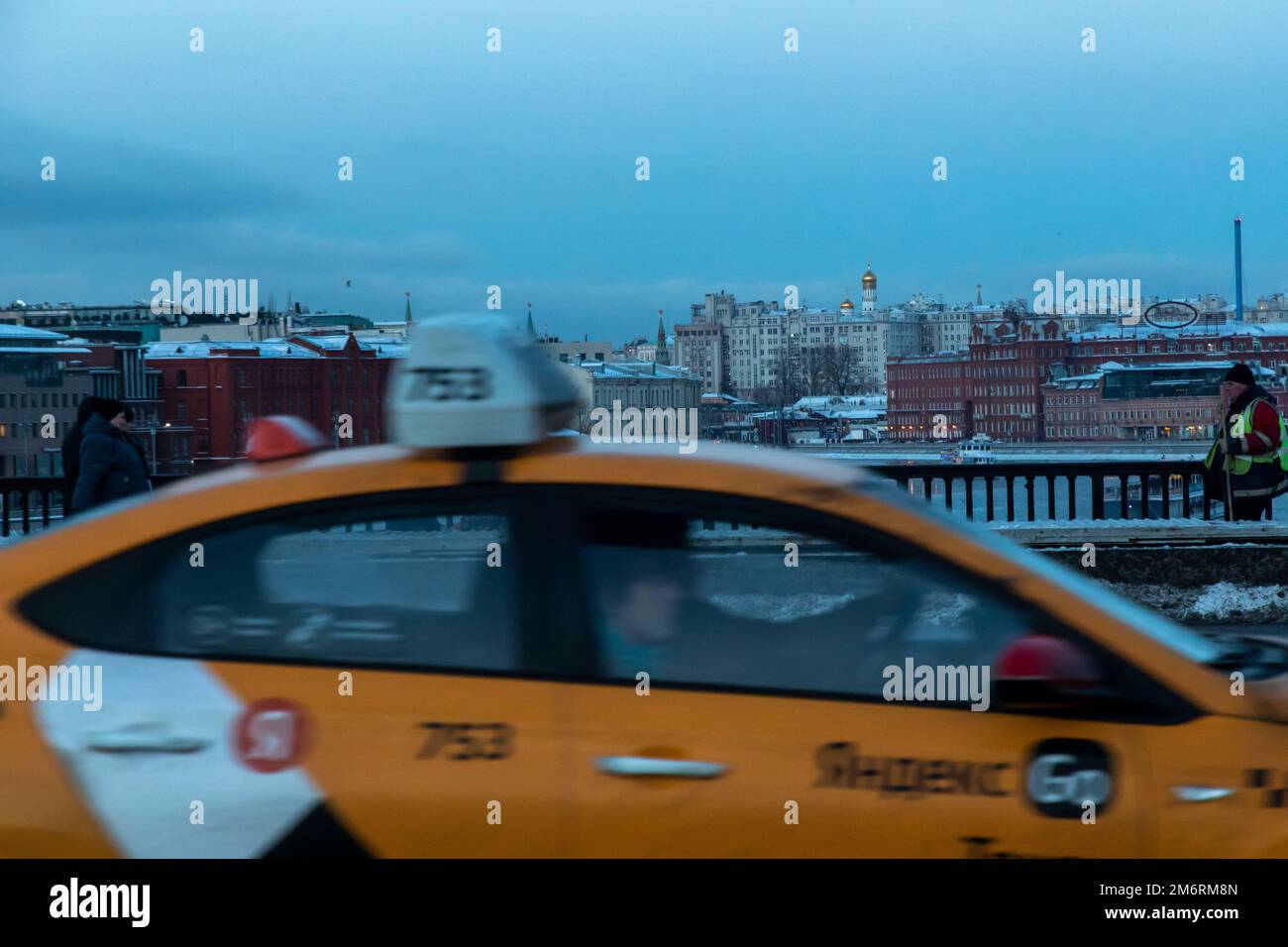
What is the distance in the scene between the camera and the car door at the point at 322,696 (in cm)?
385

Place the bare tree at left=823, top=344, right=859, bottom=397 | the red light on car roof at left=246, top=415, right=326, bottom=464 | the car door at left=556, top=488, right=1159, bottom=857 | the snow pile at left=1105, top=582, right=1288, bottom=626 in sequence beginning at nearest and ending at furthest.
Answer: the car door at left=556, top=488, right=1159, bottom=857 → the red light on car roof at left=246, top=415, right=326, bottom=464 → the snow pile at left=1105, top=582, right=1288, bottom=626 → the bare tree at left=823, top=344, right=859, bottom=397

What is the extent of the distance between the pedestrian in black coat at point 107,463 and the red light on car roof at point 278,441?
7.67m

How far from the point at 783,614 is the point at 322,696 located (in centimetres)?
112

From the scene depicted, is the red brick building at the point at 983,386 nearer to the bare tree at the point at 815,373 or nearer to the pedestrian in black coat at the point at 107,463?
the bare tree at the point at 815,373

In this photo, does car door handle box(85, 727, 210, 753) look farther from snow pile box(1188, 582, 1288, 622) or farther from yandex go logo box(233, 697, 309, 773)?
snow pile box(1188, 582, 1288, 622)

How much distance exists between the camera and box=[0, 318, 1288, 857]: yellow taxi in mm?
3852

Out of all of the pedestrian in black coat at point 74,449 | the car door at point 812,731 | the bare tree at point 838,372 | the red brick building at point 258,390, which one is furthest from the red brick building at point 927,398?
the car door at point 812,731

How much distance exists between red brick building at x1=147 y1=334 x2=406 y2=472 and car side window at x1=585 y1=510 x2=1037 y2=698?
1402 cm

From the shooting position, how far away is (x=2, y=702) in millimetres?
3957

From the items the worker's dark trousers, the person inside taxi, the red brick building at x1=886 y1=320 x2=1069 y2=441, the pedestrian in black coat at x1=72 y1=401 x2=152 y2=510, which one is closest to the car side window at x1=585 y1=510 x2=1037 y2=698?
the person inside taxi

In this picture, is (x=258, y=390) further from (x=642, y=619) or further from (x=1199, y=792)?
(x=1199, y=792)

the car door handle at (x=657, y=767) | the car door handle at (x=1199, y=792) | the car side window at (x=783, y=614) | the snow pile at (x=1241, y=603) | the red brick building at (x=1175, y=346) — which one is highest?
the red brick building at (x=1175, y=346)

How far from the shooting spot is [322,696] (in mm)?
3939
